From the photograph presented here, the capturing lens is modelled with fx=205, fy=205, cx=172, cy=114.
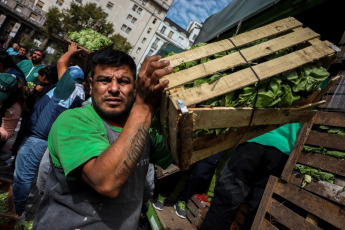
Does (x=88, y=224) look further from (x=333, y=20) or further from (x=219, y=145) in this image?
(x=333, y=20)

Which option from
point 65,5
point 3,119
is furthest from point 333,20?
point 65,5

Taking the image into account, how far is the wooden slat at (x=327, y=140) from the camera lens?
209 centimetres

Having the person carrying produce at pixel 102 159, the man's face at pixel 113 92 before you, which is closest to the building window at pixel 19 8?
the man's face at pixel 113 92

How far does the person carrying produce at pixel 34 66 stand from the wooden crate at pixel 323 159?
7528mm

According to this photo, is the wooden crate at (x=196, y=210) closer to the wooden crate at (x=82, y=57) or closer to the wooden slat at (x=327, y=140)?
Answer: the wooden slat at (x=327, y=140)

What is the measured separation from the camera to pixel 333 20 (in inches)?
141

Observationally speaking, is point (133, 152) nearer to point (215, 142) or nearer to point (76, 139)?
point (76, 139)

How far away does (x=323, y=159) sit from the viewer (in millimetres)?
2180

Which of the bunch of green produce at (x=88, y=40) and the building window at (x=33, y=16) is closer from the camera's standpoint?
the bunch of green produce at (x=88, y=40)

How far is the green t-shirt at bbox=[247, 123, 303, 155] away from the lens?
9.58ft

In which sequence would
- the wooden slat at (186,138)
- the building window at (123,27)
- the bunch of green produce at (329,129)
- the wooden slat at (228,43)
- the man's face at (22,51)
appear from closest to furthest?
the wooden slat at (186,138)
the wooden slat at (228,43)
the bunch of green produce at (329,129)
the man's face at (22,51)
the building window at (123,27)

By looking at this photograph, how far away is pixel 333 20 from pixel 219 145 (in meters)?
3.68

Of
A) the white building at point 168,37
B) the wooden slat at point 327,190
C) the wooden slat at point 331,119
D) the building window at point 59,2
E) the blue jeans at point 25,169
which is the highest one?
the white building at point 168,37

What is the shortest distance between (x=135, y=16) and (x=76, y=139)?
2098 inches
